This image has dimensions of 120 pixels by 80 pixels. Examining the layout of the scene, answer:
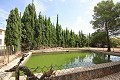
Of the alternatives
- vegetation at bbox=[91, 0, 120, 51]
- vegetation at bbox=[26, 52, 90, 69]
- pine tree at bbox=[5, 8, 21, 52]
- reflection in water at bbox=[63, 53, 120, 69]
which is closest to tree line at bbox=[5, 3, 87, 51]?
pine tree at bbox=[5, 8, 21, 52]

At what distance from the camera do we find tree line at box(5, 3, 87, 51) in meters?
23.9

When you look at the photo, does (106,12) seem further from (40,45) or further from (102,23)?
(40,45)

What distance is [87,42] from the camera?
150ft

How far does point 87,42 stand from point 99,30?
51.8 feet

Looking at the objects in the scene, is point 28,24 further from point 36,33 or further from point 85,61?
point 85,61

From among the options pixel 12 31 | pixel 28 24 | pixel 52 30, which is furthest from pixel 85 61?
pixel 52 30

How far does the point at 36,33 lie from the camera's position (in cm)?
3519

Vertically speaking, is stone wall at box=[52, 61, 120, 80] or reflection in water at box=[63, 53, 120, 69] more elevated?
stone wall at box=[52, 61, 120, 80]

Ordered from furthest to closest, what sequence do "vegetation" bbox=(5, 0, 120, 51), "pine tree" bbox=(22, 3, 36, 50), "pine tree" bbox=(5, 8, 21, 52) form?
"pine tree" bbox=(22, 3, 36, 50) → "vegetation" bbox=(5, 0, 120, 51) → "pine tree" bbox=(5, 8, 21, 52)

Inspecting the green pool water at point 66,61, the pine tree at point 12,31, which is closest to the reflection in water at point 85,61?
the green pool water at point 66,61

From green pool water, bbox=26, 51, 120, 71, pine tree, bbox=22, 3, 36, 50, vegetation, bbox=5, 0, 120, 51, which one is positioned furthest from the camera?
pine tree, bbox=22, 3, 36, 50

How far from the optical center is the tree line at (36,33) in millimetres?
23922

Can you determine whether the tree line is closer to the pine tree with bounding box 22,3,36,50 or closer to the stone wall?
the pine tree with bounding box 22,3,36,50

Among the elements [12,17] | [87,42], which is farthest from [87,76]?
[87,42]
